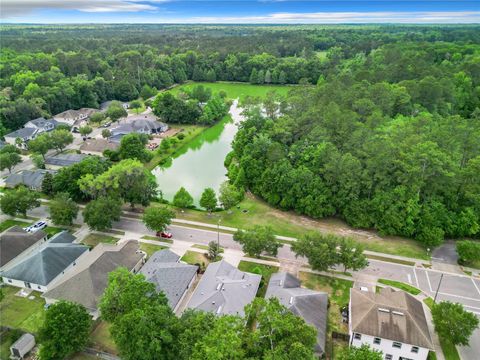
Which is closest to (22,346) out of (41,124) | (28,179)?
(28,179)

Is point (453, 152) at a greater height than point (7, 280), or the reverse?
point (453, 152)

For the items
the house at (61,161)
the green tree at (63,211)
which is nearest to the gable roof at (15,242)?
the green tree at (63,211)

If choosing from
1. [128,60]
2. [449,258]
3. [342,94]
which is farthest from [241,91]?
[449,258]

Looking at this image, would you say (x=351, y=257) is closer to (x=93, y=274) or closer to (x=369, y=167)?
(x=369, y=167)

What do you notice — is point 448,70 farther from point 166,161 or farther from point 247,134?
point 166,161

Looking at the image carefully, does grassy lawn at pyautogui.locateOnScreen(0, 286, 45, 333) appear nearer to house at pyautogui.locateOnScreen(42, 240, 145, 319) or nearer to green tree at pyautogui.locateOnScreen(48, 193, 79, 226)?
house at pyautogui.locateOnScreen(42, 240, 145, 319)

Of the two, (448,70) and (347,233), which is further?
(448,70)

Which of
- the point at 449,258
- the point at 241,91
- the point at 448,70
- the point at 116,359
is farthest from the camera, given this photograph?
the point at 241,91
